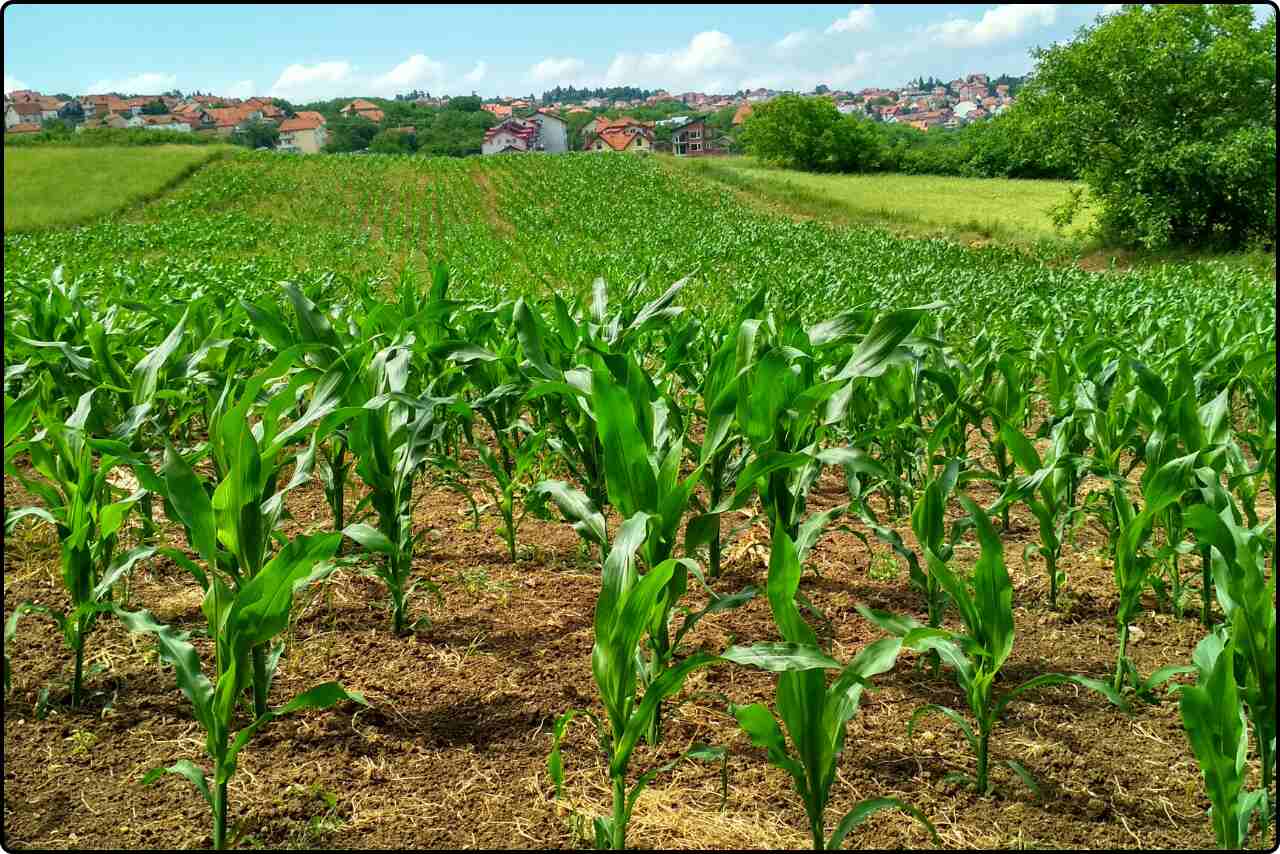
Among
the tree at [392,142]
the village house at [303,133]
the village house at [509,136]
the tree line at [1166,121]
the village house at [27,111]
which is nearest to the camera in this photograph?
the tree line at [1166,121]

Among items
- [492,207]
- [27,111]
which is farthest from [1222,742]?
[27,111]

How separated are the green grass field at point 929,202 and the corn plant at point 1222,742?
24.1 meters

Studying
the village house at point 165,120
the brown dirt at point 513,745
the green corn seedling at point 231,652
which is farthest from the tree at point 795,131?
the village house at point 165,120

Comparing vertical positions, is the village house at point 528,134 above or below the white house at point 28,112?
below

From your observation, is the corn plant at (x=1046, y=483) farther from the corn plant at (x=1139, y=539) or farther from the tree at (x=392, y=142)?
the tree at (x=392, y=142)

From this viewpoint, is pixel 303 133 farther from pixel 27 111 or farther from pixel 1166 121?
pixel 1166 121

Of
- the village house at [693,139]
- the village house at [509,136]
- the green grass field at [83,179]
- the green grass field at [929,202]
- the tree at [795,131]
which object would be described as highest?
the village house at [693,139]

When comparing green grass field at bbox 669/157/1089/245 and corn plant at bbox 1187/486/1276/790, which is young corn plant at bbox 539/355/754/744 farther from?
green grass field at bbox 669/157/1089/245

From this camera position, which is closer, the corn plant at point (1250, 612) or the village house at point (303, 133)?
the corn plant at point (1250, 612)

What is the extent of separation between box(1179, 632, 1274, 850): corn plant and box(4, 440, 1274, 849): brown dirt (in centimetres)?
31

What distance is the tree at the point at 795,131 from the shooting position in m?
59.8

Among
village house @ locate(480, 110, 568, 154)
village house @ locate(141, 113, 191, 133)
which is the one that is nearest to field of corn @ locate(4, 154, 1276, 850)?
village house @ locate(480, 110, 568, 154)

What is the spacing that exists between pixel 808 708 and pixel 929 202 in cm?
3477

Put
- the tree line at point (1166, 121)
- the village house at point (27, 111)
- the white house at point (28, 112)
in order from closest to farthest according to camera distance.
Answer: the tree line at point (1166, 121) → the village house at point (27, 111) → the white house at point (28, 112)
